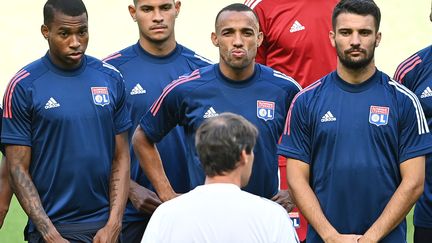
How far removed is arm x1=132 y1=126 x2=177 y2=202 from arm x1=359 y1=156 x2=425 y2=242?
4.71 feet

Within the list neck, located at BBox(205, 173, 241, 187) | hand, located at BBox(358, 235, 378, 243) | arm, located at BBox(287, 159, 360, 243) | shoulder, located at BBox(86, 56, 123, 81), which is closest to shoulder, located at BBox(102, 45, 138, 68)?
shoulder, located at BBox(86, 56, 123, 81)

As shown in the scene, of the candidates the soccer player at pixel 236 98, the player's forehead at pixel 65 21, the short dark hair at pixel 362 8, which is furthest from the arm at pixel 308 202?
the player's forehead at pixel 65 21

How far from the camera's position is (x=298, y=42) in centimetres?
859

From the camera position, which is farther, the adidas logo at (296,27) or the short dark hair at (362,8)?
the adidas logo at (296,27)

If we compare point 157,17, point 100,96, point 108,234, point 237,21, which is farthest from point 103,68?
point 108,234

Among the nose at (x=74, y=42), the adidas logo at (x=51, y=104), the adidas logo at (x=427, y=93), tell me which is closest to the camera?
the adidas logo at (x=51, y=104)

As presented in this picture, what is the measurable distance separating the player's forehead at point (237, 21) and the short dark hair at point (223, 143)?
2.23m

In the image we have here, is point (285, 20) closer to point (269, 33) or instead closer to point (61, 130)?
point (269, 33)

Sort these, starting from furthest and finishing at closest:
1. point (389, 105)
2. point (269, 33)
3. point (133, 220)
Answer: point (269, 33), point (133, 220), point (389, 105)

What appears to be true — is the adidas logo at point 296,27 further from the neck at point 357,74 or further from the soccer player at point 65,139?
the soccer player at point 65,139

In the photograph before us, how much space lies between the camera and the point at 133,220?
26.6 feet

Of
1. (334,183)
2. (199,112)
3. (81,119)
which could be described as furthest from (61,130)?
(334,183)

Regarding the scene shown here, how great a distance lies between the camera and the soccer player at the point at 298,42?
859cm

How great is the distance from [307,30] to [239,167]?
345cm
